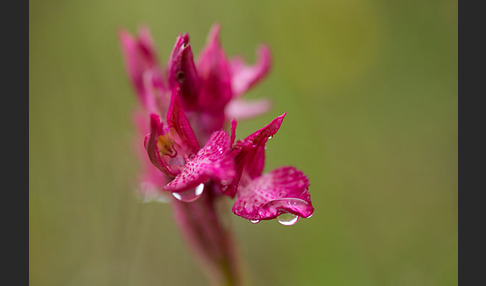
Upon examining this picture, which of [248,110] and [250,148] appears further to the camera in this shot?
[248,110]

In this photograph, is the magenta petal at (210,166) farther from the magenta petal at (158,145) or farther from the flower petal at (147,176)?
the flower petal at (147,176)

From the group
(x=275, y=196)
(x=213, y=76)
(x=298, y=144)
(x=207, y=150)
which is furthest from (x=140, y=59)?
(x=298, y=144)

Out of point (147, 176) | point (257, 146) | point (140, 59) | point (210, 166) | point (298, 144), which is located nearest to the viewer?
point (210, 166)

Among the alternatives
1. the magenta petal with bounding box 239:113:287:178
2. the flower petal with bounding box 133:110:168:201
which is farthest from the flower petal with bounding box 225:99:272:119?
the magenta petal with bounding box 239:113:287:178

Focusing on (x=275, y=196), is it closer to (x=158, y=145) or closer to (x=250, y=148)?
(x=250, y=148)

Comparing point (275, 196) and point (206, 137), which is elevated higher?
point (206, 137)

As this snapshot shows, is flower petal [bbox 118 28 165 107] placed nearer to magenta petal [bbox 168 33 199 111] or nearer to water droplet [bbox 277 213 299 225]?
magenta petal [bbox 168 33 199 111]

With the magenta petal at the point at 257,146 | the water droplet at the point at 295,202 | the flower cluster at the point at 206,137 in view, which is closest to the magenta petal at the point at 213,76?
the flower cluster at the point at 206,137
